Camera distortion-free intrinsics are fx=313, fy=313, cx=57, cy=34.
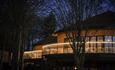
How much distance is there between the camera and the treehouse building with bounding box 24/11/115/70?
43.4 meters

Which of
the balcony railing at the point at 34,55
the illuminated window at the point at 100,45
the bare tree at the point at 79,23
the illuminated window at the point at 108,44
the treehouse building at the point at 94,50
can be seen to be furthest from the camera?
the balcony railing at the point at 34,55

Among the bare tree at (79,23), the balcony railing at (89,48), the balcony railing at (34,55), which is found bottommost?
the balcony railing at (34,55)

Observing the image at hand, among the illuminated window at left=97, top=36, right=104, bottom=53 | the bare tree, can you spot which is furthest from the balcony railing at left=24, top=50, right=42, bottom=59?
the bare tree

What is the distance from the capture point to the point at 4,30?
120ft

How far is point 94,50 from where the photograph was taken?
44.2m

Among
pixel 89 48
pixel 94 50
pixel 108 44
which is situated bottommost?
pixel 94 50

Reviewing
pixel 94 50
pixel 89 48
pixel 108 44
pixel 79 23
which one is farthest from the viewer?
pixel 108 44

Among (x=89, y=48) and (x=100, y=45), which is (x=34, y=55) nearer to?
(x=89, y=48)

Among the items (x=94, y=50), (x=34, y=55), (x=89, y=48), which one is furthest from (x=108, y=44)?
(x=34, y=55)

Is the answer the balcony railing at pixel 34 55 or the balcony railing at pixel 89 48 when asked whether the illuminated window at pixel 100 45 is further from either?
the balcony railing at pixel 34 55

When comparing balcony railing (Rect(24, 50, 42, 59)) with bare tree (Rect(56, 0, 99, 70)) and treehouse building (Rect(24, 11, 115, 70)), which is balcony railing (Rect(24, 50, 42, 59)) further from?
bare tree (Rect(56, 0, 99, 70))

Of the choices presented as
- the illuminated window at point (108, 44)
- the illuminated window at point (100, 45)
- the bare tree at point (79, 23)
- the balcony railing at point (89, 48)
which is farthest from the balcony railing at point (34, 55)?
the bare tree at point (79, 23)

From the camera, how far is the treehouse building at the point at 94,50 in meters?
43.4

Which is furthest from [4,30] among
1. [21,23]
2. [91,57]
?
[91,57]
